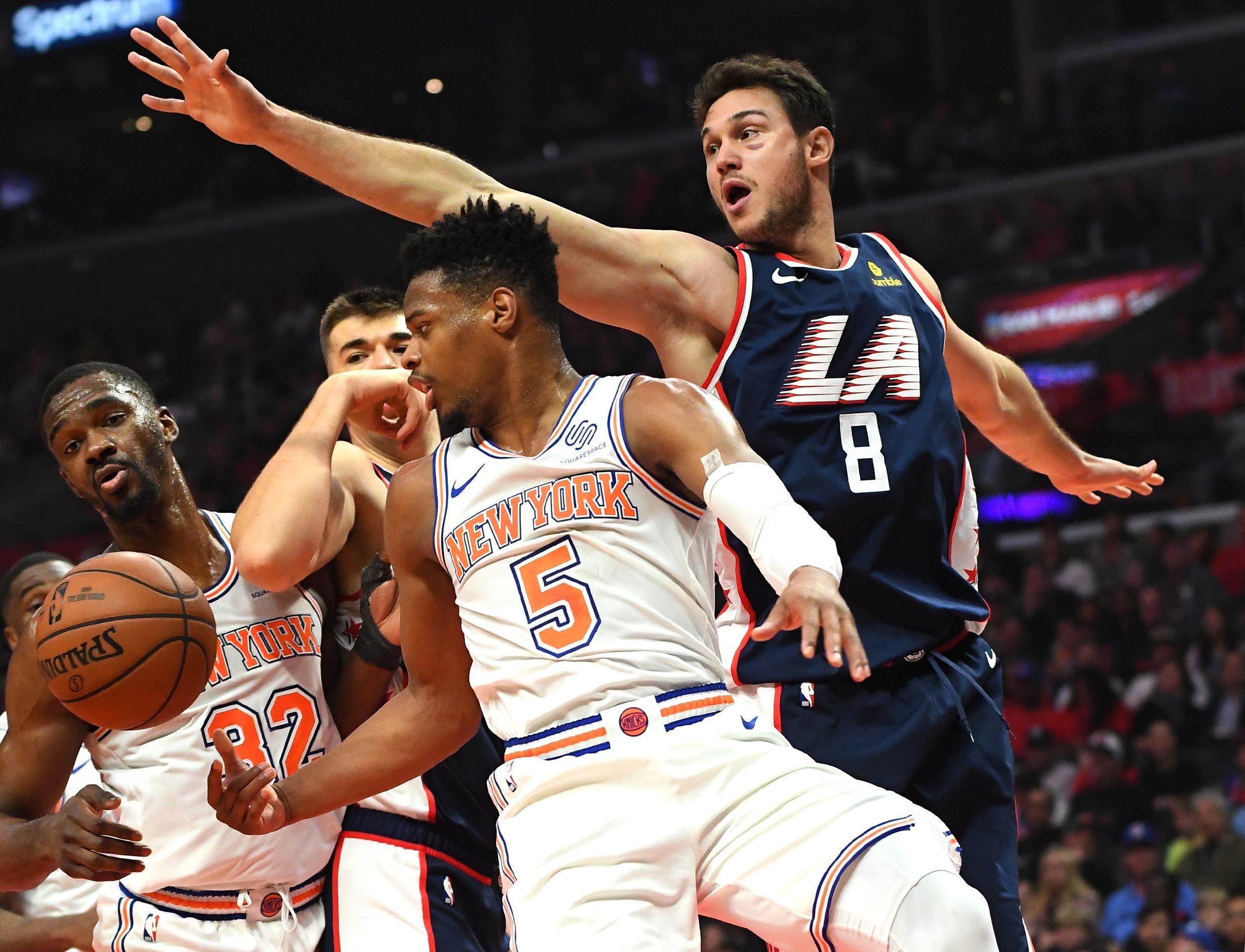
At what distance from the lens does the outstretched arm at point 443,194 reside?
373 cm

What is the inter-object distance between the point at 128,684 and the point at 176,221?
20.7 m

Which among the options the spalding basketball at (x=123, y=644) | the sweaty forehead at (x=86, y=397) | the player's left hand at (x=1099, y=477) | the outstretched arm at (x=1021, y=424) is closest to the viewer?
the spalding basketball at (x=123, y=644)

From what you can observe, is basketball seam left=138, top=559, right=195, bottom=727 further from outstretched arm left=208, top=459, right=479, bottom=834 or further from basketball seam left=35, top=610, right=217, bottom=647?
outstretched arm left=208, top=459, right=479, bottom=834

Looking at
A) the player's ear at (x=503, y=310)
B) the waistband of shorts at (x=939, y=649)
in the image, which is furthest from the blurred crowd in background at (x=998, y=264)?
the player's ear at (x=503, y=310)

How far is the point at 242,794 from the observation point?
140 inches

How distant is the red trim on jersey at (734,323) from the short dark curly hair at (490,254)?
55cm

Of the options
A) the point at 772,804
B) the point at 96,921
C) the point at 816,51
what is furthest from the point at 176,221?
the point at 772,804

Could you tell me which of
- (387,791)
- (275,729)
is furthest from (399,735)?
(275,729)

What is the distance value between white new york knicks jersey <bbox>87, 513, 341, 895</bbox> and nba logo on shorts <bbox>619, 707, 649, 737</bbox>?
55.7 inches

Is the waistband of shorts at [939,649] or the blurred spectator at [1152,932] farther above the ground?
the waistband of shorts at [939,649]

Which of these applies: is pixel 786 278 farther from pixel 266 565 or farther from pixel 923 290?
pixel 266 565

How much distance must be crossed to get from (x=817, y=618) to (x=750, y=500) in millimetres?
351

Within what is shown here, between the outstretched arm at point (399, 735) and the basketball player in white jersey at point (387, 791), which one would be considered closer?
the outstretched arm at point (399, 735)

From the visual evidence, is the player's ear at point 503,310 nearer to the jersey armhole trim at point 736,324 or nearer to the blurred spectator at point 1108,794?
the jersey armhole trim at point 736,324
